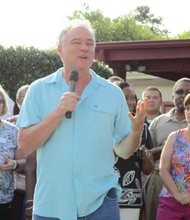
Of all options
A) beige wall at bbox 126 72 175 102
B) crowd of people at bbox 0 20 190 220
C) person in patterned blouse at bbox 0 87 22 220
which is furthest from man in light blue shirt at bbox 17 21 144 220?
beige wall at bbox 126 72 175 102

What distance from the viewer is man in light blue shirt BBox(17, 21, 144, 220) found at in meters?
3.39

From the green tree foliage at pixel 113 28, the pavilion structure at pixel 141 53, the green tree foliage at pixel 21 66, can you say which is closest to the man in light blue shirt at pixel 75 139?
the green tree foliage at pixel 21 66

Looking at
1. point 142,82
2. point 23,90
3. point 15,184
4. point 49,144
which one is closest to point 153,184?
point 15,184

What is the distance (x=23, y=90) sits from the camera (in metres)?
6.88

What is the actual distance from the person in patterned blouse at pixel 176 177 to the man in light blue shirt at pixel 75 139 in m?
1.68

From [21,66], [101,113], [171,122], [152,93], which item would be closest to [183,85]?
[171,122]

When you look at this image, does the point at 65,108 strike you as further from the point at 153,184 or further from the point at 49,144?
the point at 153,184

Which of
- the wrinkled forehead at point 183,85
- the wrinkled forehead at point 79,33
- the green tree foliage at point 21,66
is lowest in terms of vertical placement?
the wrinkled forehead at point 183,85

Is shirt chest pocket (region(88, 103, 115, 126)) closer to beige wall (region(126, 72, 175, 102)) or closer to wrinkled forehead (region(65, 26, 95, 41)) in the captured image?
wrinkled forehead (region(65, 26, 95, 41))

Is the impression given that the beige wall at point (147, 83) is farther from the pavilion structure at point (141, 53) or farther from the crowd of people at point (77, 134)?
the crowd of people at point (77, 134)

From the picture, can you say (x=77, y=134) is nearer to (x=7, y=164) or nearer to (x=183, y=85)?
(x=7, y=164)

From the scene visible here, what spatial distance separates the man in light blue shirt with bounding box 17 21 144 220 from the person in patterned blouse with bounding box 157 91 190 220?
1.68m

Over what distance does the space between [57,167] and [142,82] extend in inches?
616

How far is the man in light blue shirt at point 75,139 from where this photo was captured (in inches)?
133
